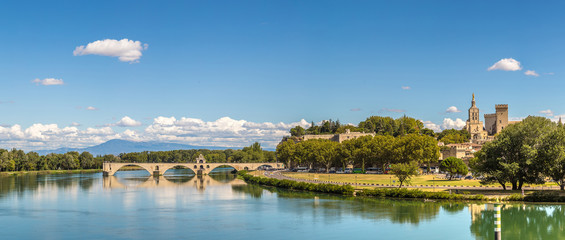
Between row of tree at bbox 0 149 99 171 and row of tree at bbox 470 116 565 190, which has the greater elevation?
row of tree at bbox 470 116 565 190

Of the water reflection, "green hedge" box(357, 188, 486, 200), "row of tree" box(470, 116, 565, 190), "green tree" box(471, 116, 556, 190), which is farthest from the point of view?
the water reflection

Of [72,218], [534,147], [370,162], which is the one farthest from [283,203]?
[370,162]

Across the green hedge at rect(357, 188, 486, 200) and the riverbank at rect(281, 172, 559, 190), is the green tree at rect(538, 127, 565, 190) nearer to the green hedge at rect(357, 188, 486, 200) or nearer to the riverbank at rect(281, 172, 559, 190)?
the green hedge at rect(357, 188, 486, 200)

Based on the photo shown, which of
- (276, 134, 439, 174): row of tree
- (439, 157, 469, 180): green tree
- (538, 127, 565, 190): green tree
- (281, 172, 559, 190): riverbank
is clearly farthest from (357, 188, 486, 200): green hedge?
(276, 134, 439, 174): row of tree

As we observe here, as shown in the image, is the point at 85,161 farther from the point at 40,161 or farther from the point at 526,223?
the point at 526,223

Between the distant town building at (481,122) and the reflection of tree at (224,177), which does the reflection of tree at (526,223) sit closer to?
the reflection of tree at (224,177)

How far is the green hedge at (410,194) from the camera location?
48463 mm

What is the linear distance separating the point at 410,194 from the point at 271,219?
55.3 ft

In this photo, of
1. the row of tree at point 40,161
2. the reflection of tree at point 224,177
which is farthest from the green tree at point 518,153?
the row of tree at point 40,161

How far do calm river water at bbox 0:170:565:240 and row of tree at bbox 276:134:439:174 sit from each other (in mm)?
34159

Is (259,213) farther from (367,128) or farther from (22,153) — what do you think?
(367,128)

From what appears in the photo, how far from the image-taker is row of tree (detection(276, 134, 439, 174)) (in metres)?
87.6

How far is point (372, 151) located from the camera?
95.2 metres

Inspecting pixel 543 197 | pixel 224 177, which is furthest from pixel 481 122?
pixel 543 197
